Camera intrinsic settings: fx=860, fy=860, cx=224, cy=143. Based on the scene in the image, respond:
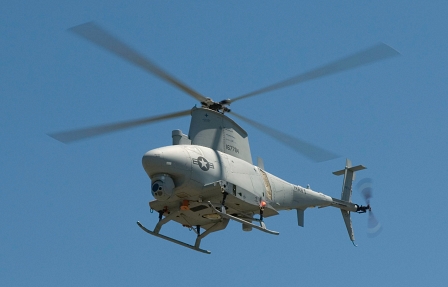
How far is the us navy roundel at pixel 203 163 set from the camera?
27.1 meters

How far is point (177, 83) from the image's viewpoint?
28375 millimetres

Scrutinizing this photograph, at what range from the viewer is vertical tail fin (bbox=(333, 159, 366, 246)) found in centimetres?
3444

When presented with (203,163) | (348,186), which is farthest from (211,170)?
(348,186)

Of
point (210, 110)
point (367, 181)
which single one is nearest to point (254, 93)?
point (210, 110)

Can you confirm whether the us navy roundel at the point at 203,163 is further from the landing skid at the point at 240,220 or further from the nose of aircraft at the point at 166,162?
the landing skid at the point at 240,220

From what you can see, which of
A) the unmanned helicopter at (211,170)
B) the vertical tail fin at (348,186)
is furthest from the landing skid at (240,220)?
the vertical tail fin at (348,186)

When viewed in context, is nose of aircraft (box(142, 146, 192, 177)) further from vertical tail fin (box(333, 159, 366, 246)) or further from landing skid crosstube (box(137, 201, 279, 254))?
vertical tail fin (box(333, 159, 366, 246))

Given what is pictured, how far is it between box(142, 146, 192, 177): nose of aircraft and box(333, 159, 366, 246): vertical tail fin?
989 centimetres

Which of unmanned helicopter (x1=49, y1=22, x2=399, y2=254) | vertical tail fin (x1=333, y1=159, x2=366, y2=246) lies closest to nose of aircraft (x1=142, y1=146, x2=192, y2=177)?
unmanned helicopter (x1=49, y1=22, x2=399, y2=254)

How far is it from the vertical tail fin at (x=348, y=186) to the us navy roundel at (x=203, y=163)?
8905mm

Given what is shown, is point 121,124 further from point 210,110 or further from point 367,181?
point 367,181

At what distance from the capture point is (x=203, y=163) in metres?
27.2

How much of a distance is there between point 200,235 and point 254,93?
5.14 meters

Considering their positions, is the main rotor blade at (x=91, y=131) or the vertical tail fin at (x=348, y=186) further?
the vertical tail fin at (x=348, y=186)
